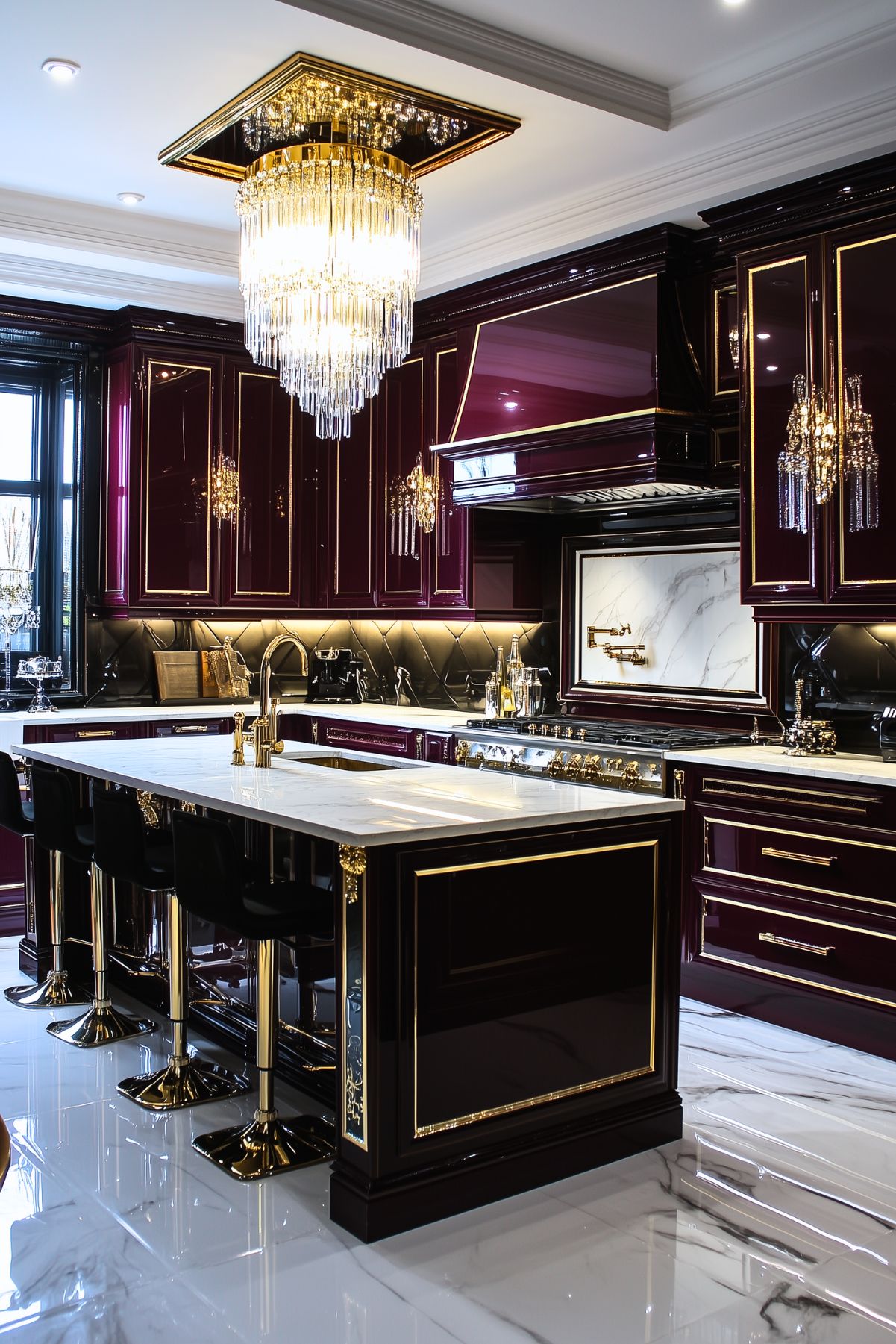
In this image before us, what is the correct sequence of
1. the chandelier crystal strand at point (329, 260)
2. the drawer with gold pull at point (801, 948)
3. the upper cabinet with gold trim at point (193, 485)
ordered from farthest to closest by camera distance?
the upper cabinet with gold trim at point (193, 485)
the drawer with gold pull at point (801, 948)
the chandelier crystal strand at point (329, 260)

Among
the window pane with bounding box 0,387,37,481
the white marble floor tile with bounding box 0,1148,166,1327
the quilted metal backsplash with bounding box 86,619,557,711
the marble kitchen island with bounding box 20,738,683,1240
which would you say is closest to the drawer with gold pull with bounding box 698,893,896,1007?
the marble kitchen island with bounding box 20,738,683,1240

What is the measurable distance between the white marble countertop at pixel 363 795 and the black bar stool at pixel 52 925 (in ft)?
0.53

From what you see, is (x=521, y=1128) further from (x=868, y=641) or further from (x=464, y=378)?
(x=464, y=378)

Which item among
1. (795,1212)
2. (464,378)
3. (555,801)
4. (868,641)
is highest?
(464,378)

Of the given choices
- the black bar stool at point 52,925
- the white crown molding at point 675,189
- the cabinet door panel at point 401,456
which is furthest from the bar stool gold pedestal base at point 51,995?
the white crown molding at point 675,189

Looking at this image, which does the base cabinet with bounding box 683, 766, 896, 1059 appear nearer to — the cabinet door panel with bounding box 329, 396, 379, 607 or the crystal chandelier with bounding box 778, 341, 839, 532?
the crystal chandelier with bounding box 778, 341, 839, 532

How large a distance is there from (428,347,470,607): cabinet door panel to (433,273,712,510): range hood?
0.23 meters

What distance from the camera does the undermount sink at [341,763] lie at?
429 centimetres

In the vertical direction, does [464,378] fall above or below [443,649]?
above

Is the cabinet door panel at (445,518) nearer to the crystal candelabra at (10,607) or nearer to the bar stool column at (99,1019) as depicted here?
the crystal candelabra at (10,607)

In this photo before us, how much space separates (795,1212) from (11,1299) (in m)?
1.80

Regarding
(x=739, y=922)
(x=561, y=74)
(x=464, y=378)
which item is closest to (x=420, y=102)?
(x=561, y=74)

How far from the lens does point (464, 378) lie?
5961mm

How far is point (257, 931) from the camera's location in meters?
3.13
